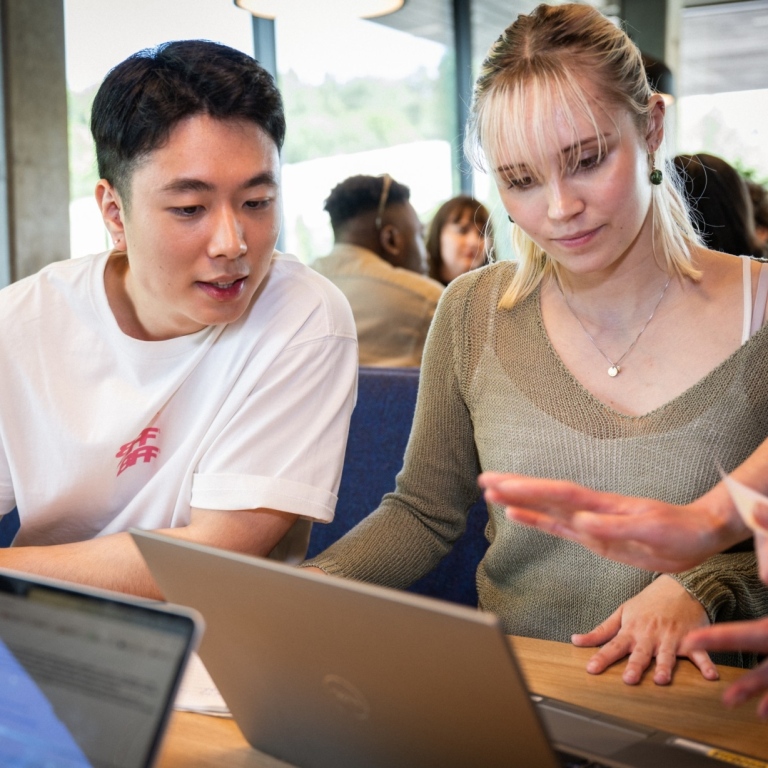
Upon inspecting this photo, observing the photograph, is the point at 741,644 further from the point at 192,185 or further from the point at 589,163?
the point at 192,185

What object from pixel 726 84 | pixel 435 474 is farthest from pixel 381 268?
pixel 726 84

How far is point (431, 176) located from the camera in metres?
6.56

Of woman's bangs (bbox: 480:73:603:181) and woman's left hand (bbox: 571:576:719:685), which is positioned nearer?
woman's left hand (bbox: 571:576:719:685)

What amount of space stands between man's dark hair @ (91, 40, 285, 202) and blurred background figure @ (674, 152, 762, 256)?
114 cm

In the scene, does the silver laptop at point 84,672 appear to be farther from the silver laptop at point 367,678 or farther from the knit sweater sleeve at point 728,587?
the knit sweater sleeve at point 728,587

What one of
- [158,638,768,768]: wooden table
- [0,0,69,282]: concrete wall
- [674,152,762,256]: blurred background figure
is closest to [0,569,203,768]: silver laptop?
[158,638,768,768]: wooden table

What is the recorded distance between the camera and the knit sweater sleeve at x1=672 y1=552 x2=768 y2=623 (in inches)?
45.8

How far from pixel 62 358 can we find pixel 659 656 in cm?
88

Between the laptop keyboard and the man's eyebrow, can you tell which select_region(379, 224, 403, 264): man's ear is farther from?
the laptop keyboard

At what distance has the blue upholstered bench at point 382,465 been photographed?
1.76 m

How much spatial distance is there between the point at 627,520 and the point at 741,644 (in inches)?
5.0

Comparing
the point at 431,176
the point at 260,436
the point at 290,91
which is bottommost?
the point at 260,436

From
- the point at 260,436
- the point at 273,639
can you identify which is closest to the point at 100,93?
the point at 260,436

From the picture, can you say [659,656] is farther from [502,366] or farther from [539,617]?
[502,366]
